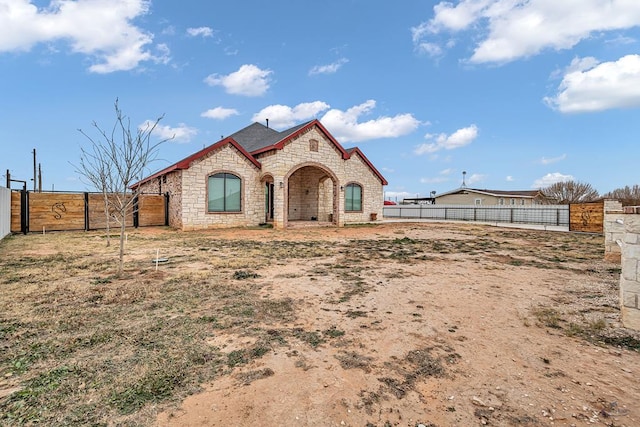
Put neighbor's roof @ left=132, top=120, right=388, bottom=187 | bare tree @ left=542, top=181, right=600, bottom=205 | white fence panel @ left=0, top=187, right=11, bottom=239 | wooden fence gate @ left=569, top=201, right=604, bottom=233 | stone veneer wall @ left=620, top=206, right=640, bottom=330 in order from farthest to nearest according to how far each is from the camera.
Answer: bare tree @ left=542, top=181, right=600, bottom=205 < neighbor's roof @ left=132, top=120, right=388, bottom=187 < wooden fence gate @ left=569, top=201, right=604, bottom=233 < white fence panel @ left=0, top=187, right=11, bottom=239 < stone veneer wall @ left=620, top=206, right=640, bottom=330

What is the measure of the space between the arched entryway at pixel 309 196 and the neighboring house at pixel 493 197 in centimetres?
2263

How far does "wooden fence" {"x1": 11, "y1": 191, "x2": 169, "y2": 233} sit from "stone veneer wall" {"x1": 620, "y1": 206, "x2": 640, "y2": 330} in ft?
50.1

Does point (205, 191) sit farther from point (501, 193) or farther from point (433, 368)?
point (501, 193)

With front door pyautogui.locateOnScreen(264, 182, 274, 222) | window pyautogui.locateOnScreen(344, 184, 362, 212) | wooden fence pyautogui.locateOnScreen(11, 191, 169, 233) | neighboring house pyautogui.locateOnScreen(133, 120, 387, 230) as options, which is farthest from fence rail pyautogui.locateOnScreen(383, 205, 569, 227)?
wooden fence pyautogui.locateOnScreen(11, 191, 169, 233)

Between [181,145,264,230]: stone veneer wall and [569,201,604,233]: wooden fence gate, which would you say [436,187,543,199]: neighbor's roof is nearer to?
[569,201,604,233]: wooden fence gate

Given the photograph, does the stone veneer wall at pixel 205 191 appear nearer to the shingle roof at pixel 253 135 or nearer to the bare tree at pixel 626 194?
the shingle roof at pixel 253 135

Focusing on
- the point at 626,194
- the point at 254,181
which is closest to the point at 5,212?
the point at 254,181

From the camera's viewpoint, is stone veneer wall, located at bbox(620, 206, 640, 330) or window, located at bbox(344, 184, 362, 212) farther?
window, located at bbox(344, 184, 362, 212)

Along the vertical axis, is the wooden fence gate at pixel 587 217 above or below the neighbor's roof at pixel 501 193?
below

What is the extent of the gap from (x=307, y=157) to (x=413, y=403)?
17.3 metres

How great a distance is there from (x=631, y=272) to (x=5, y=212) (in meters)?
19.4

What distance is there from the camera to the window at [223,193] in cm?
1744

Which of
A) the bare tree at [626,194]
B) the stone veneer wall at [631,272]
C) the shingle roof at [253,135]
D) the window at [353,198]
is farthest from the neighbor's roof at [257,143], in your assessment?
the bare tree at [626,194]

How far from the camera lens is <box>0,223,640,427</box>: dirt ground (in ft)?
7.82
